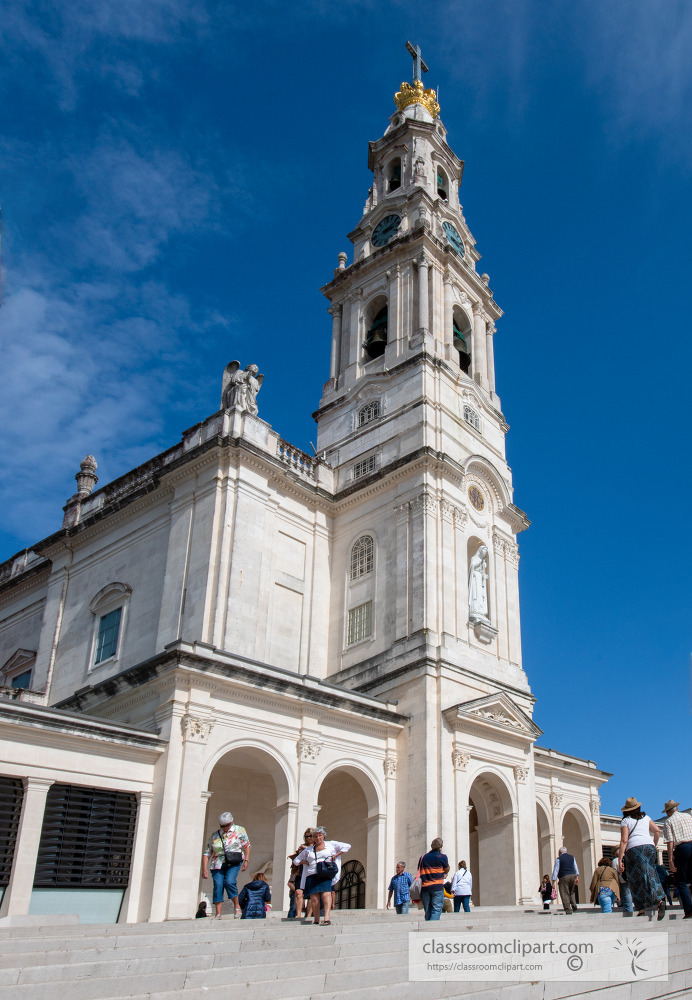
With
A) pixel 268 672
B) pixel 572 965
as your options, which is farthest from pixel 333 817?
pixel 572 965

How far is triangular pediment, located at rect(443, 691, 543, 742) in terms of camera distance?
1065 inches

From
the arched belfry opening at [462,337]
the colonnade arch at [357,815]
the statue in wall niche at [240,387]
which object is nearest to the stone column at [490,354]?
the arched belfry opening at [462,337]

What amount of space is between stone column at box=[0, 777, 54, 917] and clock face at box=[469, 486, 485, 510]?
60.0 ft

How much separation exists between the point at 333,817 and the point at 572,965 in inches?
725

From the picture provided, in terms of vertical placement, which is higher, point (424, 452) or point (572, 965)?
point (424, 452)

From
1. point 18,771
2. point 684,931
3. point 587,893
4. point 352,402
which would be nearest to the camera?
point 684,931

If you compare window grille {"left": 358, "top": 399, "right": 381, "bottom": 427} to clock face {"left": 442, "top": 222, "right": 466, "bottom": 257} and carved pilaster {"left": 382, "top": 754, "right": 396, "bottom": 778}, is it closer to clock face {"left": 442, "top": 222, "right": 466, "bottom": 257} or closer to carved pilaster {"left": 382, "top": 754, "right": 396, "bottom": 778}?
clock face {"left": 442, "top": 222, "right": 466, "bottom": 257}

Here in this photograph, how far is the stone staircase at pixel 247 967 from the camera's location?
9.00 metres

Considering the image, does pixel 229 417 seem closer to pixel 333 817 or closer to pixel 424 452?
pixel 424 452

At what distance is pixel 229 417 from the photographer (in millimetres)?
30938

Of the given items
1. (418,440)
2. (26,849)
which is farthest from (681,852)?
(418,440)

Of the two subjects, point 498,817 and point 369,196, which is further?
point 369,196

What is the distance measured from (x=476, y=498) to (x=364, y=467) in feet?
14.1

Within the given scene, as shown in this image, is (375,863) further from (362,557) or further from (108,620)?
(108,620)
